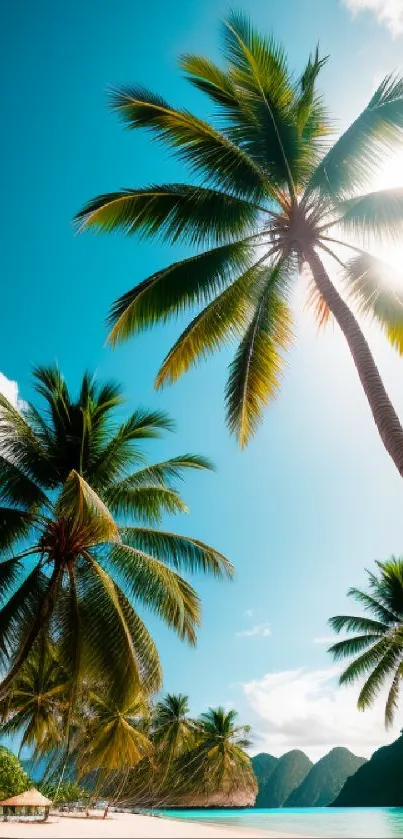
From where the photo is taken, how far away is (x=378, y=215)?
7590mm

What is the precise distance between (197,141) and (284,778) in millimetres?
193044

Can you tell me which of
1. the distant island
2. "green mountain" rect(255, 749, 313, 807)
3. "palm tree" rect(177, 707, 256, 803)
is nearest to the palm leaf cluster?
"palm tree" rect(177, 707, 256, 803)

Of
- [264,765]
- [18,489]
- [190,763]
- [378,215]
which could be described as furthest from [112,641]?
[264,765]

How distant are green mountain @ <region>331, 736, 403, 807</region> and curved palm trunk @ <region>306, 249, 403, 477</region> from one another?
81.7 m

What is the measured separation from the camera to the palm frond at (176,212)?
28.5 ft

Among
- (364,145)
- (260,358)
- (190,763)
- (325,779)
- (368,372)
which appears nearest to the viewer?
(368,372)

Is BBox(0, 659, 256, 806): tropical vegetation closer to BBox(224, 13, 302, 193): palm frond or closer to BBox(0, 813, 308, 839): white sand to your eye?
BBox(0, 813, 308, 839): white sand

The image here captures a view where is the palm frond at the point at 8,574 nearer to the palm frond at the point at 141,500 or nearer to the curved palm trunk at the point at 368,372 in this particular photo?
the palm frond at the point at 141,500

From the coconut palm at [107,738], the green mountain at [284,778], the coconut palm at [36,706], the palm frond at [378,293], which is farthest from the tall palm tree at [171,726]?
the green mountain at [284,778]

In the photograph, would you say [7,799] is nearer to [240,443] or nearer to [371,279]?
[240,443]

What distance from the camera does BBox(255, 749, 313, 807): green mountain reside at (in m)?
157

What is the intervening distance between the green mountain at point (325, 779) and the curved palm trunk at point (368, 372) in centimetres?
16403

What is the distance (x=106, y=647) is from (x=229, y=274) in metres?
6.69

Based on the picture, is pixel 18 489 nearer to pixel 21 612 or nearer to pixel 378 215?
pixel 21 612
